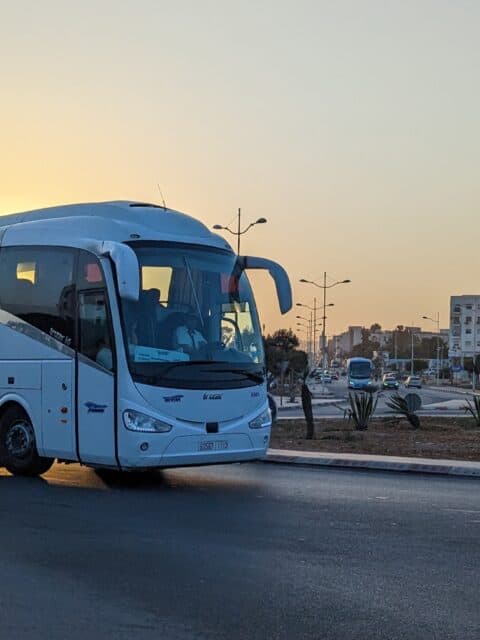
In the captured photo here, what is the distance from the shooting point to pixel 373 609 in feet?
20.5

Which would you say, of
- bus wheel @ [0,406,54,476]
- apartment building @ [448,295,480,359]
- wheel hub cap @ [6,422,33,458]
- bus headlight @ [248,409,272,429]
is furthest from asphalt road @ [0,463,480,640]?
apartment building @ [448,295,480,359]

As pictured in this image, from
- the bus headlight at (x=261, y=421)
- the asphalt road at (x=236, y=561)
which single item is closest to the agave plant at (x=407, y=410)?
the asphalt road at (x=236, y=561)

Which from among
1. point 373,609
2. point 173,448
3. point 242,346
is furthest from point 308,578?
point 242,346

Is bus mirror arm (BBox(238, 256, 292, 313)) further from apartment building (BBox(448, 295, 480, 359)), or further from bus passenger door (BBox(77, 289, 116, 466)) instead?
apartment building (BBox(448, 295, 480, 359))

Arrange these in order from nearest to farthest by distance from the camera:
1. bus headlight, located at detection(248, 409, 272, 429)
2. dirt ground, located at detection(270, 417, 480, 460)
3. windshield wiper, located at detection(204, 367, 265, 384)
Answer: windshield wiper, located at detection(204, 367, 265, 384)
bus headlight, located at detection(248, 409, 272, 429)
dirt ground, located at detection(270, 417, 480, 460)

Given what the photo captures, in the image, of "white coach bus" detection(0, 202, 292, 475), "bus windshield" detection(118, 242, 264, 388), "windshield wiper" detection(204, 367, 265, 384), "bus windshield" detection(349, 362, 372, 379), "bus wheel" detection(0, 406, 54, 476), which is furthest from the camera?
"bus windshield" detection(349, 362, 372, 379)

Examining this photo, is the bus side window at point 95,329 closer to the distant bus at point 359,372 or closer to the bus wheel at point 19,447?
the bus wheel at point 19,447

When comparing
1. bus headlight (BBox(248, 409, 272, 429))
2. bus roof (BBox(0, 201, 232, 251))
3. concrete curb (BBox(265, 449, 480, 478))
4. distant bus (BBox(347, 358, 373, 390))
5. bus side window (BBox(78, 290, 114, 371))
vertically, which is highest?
bus roof (BBox(0, 201, 232, 251))

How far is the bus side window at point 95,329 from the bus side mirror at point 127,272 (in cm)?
52

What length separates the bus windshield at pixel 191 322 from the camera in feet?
38.5

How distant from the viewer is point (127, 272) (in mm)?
11398

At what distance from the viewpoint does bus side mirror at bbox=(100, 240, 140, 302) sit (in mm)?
11336

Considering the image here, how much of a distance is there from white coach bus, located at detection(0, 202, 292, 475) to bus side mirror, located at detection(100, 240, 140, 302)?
1cm

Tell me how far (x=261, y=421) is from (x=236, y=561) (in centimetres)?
499
